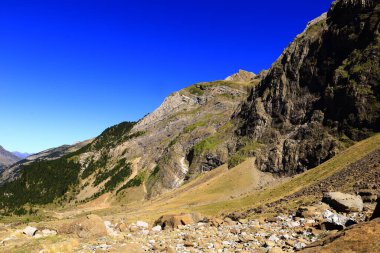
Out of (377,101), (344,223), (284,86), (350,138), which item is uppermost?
(284,86)

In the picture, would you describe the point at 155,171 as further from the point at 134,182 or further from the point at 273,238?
the point at 273,238

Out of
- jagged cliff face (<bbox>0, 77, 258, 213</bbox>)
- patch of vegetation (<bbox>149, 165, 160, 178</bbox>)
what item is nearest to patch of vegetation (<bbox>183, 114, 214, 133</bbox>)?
jagged cliff face (<bbox>0, 77, 258, 213</bbox>)

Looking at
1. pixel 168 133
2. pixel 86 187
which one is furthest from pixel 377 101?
pixel 86 187

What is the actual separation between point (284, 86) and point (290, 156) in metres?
30.3

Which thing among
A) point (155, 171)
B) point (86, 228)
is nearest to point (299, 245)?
Result: point (86, 228)

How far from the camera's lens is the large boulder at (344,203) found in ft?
87.7

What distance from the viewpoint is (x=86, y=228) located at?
28547 millimetres

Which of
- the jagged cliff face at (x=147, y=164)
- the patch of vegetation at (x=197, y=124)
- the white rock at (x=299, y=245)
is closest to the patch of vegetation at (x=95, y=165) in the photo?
the jagged cliff face at (x=147, y=164)

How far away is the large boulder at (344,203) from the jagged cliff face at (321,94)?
61.2 metres

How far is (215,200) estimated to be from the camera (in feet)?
294

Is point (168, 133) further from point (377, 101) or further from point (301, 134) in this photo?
point (377, 101)

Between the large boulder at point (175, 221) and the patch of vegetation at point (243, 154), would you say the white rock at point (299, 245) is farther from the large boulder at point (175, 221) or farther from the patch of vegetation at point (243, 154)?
the patch of vegetation at point (243, 154)

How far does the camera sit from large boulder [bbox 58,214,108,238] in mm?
28059

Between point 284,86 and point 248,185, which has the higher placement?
point 284,86
